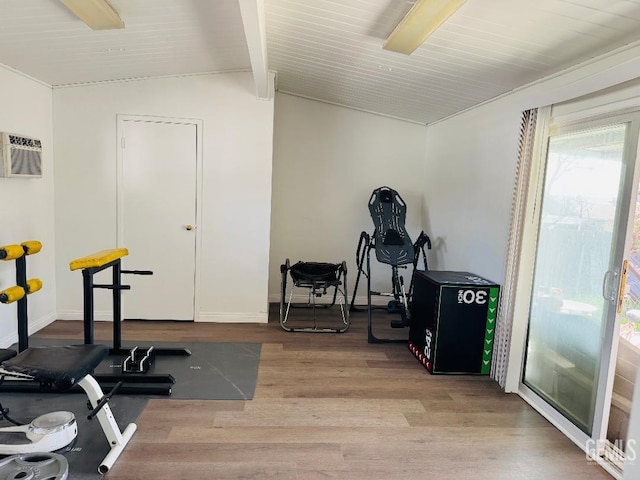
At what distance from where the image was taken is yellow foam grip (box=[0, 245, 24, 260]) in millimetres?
2712

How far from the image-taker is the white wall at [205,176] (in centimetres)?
423

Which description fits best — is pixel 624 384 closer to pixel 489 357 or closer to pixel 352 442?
pixel 489 357

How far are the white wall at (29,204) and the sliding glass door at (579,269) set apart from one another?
4.23 meters

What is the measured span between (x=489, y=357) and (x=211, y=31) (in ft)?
11.2

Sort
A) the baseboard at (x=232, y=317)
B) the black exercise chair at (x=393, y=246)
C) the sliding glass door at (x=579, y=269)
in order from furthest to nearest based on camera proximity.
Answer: the baseboard at (x=232, y=317)
the black exercise chair at (x=393, y=246)
the sliding glass door at (x=579, y=269)

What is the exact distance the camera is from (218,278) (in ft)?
14.9

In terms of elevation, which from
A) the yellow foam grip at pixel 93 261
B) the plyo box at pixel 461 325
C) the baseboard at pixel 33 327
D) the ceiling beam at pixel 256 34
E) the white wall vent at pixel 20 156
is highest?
the ceiling beam at pixel 256 34

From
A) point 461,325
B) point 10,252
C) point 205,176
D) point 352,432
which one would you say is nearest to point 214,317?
point 205,176

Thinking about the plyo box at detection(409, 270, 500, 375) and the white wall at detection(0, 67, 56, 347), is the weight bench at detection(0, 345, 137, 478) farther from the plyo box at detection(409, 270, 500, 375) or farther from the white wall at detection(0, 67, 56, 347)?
the plyo box at detection(409, 270, 500, 375)

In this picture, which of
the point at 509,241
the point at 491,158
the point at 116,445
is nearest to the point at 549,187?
the point at 509,241

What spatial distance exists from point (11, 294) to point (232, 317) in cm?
218

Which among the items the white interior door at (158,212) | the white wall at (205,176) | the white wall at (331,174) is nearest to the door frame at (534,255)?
the white wall at (331,174)

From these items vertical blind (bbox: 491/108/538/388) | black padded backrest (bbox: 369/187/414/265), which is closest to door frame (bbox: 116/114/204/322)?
black padded backrest (bbox: 369/187/414/265)

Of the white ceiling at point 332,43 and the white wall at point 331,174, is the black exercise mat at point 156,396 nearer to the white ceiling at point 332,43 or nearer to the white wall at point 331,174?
the white wall at point 331,174
